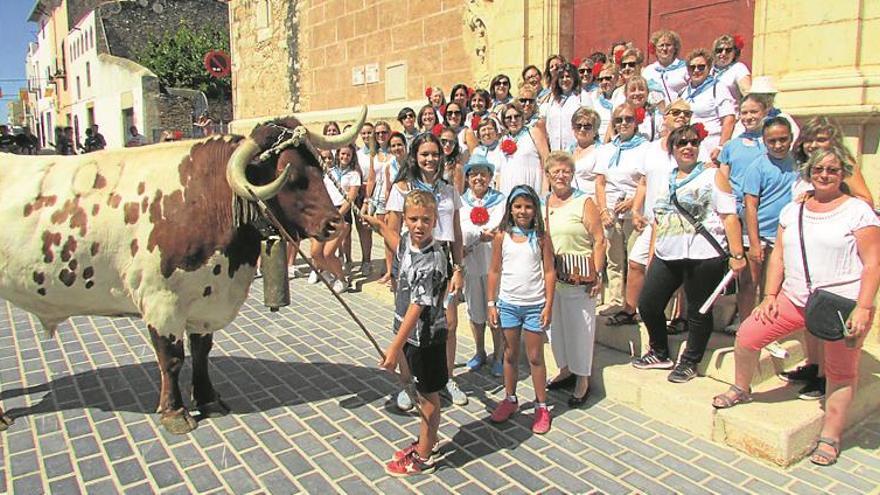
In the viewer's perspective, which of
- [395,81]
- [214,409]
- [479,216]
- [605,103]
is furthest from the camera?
[395,81]

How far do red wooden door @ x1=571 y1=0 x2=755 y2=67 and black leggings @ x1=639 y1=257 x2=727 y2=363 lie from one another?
3.52m

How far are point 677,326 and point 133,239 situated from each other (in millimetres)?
4075

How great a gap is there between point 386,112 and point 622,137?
6.58m

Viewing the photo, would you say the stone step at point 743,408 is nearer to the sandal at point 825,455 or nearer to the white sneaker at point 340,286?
the sandal at point 825,455

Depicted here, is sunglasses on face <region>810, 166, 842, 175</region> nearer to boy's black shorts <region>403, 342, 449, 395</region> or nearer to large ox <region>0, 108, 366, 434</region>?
boy's black shorts <region>403, 342, 449, 395</region>

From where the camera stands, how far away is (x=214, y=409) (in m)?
4.56

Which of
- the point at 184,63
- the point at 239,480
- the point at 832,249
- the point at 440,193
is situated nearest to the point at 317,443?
the point at 239,480

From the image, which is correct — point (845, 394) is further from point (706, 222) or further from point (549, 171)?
point (549, 171)

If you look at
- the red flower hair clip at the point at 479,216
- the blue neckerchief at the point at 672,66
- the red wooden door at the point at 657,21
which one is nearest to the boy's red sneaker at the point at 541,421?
the red flower hair clip at the point at 479,216

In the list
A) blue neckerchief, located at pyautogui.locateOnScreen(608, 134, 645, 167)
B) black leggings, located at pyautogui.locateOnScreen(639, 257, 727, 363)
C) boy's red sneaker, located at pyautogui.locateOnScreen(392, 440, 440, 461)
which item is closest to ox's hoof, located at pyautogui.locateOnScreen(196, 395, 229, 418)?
boy's red sneaker, located at pyautogui.locateOnScreen(392, 440, 440, 461)

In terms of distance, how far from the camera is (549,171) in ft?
14.4

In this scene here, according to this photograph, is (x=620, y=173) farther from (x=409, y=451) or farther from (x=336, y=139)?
(x=409, y=451)

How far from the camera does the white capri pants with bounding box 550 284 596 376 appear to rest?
4.43 m

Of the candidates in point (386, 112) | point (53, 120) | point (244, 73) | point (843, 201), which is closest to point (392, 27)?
point (386, 112)
